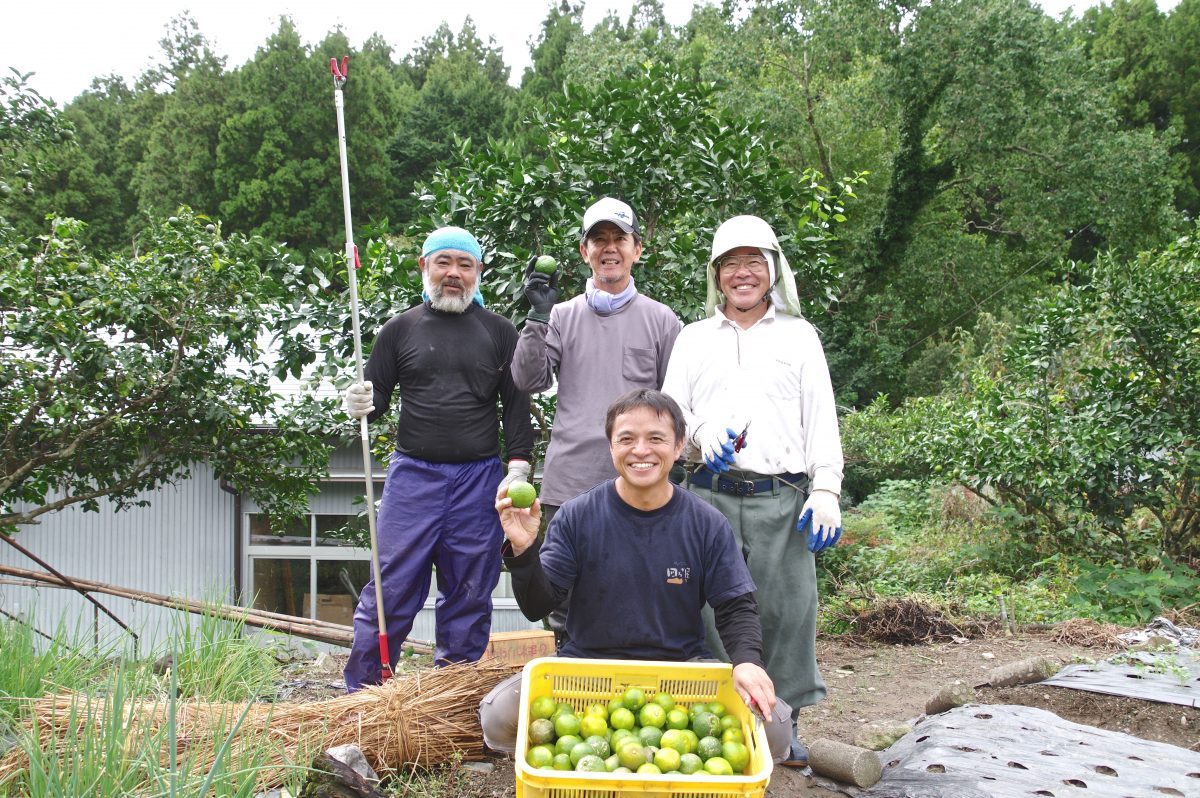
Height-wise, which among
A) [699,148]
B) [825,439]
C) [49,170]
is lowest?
[825,439]

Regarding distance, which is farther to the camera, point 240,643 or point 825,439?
point 240,643

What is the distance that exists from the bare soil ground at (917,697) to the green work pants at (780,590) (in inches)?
13.5

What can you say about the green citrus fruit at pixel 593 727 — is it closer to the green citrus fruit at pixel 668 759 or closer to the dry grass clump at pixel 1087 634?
the green citrus fruit at pixel 668 759

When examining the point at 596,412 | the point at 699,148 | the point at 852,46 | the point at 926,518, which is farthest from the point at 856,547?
the point at 852,46

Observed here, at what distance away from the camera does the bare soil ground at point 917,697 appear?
3346 mm

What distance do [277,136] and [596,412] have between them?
23.7 meters

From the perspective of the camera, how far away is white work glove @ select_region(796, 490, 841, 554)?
3.20 m

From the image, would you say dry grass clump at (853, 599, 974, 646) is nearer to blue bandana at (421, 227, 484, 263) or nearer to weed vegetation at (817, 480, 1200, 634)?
weed vegetation at (817, 480, 1200, 634)

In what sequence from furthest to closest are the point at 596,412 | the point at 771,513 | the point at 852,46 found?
the point at 852,46 < the point at 596,412 < the point at 771,513

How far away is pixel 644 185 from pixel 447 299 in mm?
1931

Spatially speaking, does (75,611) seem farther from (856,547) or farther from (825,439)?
(825,439)

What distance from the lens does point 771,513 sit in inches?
131

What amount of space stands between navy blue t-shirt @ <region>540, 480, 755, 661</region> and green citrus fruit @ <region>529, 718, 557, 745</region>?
46cm

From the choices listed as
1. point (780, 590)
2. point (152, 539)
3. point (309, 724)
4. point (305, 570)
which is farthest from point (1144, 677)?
point (152, 539)
